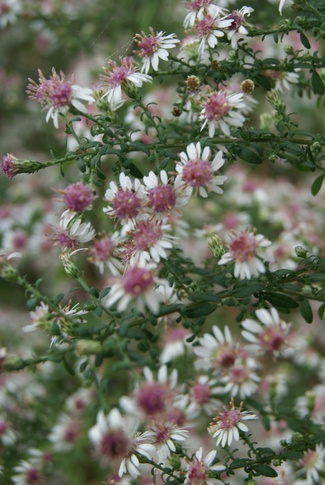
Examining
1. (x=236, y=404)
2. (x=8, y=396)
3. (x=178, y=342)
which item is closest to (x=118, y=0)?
(x=178, y=342)

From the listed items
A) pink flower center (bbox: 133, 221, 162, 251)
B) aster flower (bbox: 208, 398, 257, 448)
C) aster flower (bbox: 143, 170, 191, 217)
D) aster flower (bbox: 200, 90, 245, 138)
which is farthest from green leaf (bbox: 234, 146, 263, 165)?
aster flower (bbox: 208, 398, 257, 448)

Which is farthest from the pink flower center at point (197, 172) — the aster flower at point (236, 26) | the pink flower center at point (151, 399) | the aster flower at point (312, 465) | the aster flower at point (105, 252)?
the aster flower at point (312, 465)

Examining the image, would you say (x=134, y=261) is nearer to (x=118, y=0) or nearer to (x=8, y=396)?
(x=8, y=396)

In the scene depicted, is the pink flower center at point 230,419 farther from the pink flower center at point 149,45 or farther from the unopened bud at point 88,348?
the pink flower center at point 149,45

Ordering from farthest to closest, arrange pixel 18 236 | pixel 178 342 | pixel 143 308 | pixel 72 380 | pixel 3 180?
pixel 3 180
pixel 18 236
pixel 72 380
pixel 178 342
pixel 143 308

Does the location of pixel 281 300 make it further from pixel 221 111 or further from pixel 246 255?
pixel 221 111

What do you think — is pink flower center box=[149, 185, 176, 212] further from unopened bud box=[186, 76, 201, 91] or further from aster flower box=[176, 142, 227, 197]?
unopened bud box=[186, 76, 201, 91]
